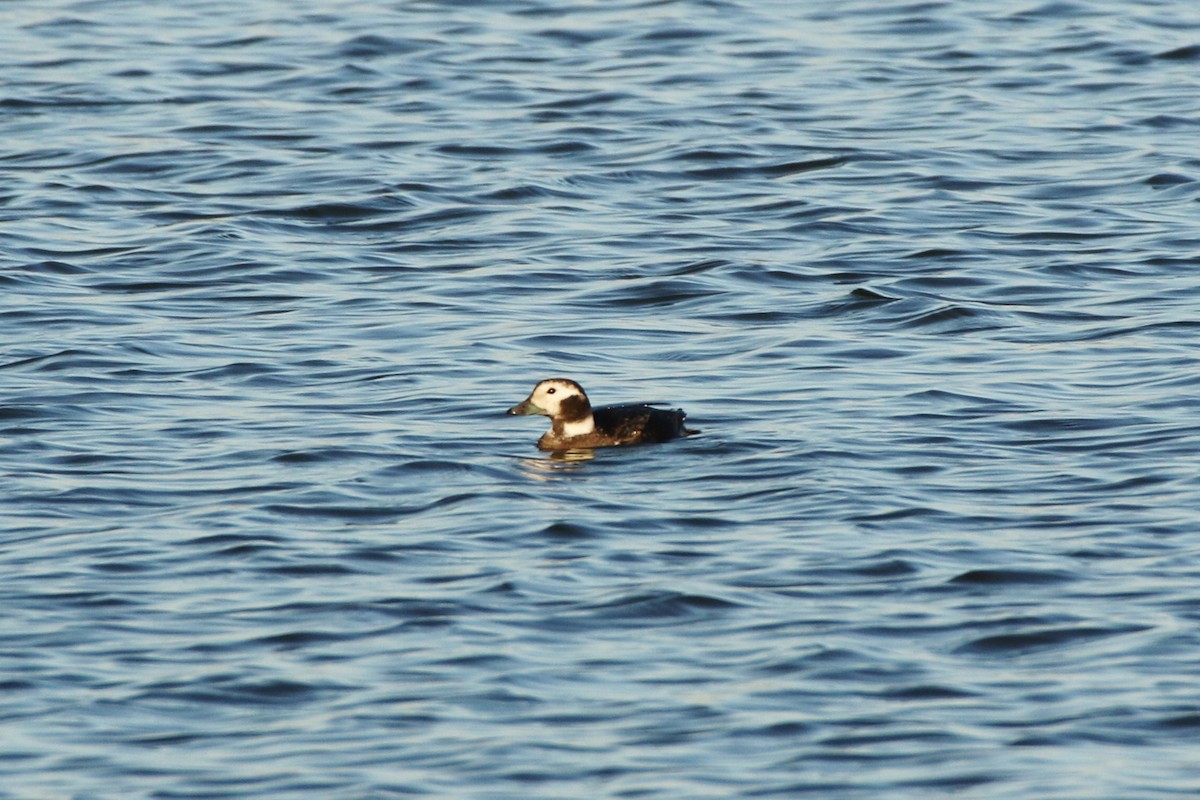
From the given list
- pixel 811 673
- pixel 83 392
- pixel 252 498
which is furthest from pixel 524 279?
pixel 811 673

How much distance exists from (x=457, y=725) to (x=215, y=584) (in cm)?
213

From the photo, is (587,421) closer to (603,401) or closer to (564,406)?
(564,406)

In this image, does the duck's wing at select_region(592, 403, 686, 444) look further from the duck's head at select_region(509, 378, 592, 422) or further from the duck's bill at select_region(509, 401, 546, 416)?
the duck's bill at select_region(509, 401, 546, 416)

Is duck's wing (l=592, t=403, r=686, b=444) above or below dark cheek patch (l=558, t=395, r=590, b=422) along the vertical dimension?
below

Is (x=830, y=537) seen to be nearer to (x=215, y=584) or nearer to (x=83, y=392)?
(x=215, y=584)

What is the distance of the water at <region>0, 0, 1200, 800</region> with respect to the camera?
333 inches

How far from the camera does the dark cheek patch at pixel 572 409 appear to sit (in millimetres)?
12453

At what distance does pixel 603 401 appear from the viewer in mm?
13805

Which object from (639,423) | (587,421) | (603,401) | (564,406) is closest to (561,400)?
(564,406)

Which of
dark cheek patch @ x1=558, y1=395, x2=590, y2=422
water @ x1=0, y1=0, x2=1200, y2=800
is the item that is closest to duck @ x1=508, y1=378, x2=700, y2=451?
dark cheek patch @ x1=558, y1=395, x2=590, y2=422

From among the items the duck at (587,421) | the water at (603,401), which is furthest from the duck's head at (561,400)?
the water at (603,401)

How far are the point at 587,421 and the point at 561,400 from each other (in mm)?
197

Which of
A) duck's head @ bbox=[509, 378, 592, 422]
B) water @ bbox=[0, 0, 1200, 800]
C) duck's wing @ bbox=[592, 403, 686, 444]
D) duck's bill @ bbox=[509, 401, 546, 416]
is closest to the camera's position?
water @ bbox=[0, 0, 1200, 800]

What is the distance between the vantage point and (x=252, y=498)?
37.8 feet
